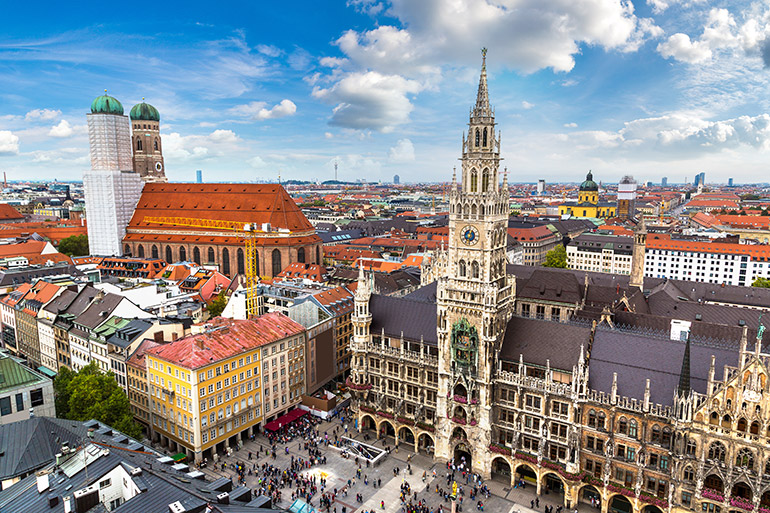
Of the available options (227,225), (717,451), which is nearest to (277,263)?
(227,225)

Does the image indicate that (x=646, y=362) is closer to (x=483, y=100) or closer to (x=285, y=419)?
(x=483, y=100)

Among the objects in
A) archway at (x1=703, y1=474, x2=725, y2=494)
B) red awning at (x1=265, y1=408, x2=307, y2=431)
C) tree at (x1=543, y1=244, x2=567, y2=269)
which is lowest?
red awning at (x1=265, y1=408, x2=307, y2=431)

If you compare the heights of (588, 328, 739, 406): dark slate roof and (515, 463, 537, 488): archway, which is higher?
(588, 328, 739, 406): dark slate roof

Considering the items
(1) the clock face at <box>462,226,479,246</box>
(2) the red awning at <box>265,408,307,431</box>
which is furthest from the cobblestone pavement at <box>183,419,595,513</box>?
(1) the clock face at <box>462,226,479,246</box>

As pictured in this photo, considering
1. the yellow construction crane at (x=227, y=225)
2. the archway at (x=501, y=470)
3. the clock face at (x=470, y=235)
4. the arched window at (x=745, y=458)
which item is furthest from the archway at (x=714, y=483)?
the yellow construction crane at (x=227, y=225)

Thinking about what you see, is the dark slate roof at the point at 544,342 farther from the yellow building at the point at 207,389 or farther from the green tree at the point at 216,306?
the green tree at the point at 216,306

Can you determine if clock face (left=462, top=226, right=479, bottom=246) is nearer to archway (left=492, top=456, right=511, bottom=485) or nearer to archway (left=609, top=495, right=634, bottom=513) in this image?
archway (left=492, top=456, right=511, bottom=485)
